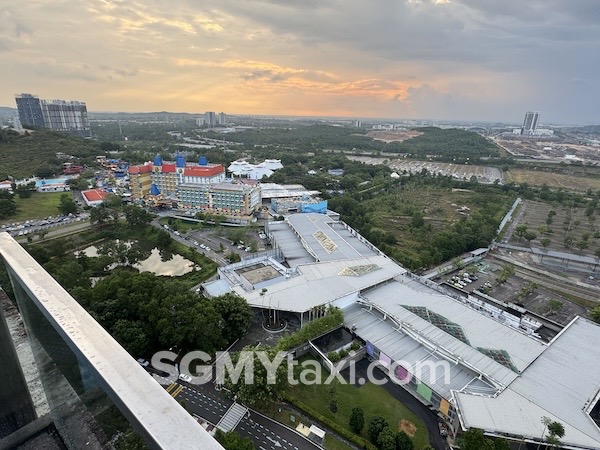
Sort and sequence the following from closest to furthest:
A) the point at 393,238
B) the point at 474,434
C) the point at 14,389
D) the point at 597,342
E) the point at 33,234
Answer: the point at 14,389, the point at 474,434, the point at 597,342, the point at 33,234, the point at 393,238

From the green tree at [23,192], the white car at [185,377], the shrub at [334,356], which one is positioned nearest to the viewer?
the white car at [185,377]

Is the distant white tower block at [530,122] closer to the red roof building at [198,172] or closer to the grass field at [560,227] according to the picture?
the grass field at [560,227]

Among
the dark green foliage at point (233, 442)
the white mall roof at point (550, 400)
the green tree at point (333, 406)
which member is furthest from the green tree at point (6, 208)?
the white mall roof at point (550, 400)

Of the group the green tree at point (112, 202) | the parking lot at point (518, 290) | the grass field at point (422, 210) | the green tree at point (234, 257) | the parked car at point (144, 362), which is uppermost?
the green tree at point (112, 202)

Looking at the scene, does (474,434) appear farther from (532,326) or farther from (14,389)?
(14,389)

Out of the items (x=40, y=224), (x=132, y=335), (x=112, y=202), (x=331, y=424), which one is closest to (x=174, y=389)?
(x=132, y=335)

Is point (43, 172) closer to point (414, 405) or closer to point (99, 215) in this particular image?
point (99, 215)

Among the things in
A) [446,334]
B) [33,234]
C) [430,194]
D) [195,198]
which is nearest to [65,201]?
[33,234]
